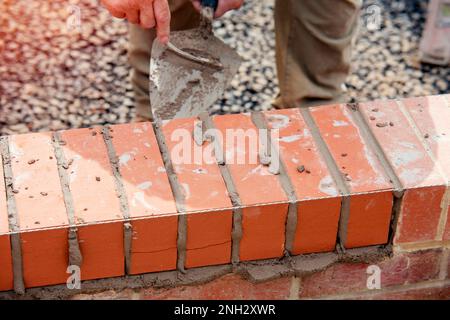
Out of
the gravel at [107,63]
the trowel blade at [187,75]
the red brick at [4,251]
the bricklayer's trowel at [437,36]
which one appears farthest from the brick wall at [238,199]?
the bricklayer's trowel at [437,36]

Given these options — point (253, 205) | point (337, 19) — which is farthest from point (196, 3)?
point (253, 205)

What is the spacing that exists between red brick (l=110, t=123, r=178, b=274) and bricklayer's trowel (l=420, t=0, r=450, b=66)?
1636 mm

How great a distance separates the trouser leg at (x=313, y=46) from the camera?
2.62m

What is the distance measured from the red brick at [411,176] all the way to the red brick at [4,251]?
2.50 feet

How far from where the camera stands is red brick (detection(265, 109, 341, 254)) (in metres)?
1.68

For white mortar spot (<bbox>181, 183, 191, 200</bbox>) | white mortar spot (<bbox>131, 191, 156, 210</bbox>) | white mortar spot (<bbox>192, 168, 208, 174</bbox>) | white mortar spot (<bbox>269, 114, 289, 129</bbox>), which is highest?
white mortar spot (<bbox>269, 114, 289, 129</bbox>)

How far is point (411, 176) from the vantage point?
1.74 m

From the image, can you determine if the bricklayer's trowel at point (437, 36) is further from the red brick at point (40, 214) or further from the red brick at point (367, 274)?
the red brick at point (40, 214)

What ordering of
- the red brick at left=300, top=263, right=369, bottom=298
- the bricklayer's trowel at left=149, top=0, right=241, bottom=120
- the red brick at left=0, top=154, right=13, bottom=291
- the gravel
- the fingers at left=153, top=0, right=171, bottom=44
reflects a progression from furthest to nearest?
the gravel → the bricklayer's trowel at left=149, top=0, right=241, bottom=120 → the fingers at left=153, top=0, right=171, bottom=44 → the red brick at left=300, top=263, right=369, bottom=298 → the red brick at left=0, top=154, right=13, bottom=291

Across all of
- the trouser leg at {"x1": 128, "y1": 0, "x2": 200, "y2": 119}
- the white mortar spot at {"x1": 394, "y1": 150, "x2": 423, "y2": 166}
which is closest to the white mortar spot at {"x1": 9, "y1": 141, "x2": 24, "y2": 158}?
the white mortar spot at {"x1": 394, "y1": 150, "x2": 423, "y2": 166}

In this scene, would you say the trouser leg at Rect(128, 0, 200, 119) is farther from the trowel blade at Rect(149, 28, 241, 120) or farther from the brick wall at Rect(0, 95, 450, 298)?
the brick wall at Rect(0, 95, 450, 298)

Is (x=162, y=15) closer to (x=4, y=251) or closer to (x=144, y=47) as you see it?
(x=144, y=47)
